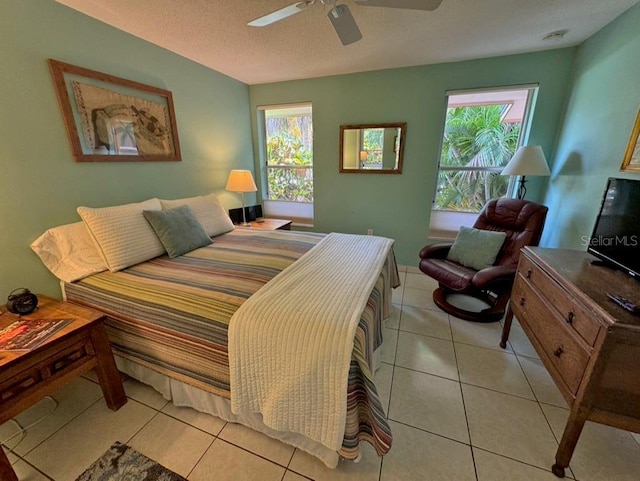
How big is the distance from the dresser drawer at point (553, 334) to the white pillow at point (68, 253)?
2.64m

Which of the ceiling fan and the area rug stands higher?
the ceiling fan

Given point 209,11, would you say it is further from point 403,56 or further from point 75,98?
point 403,56

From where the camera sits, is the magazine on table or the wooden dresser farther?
the magazine on table

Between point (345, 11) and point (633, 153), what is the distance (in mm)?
1944

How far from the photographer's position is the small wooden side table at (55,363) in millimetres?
1082

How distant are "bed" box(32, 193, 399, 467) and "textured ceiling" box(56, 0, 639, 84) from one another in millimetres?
1633

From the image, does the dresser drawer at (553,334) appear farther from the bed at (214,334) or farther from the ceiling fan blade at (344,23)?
the ceiling fan blade at (344,23)

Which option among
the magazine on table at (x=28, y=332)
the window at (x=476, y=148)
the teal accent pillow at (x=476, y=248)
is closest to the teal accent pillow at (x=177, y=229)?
the magazine on table at (x=28, y=332)

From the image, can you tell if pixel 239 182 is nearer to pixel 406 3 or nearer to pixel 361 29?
pixel 361 29

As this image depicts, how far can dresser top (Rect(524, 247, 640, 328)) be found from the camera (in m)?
1.00

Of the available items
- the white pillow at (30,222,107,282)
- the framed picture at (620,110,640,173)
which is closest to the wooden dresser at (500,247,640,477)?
the framed picture at (620,110,640,173)

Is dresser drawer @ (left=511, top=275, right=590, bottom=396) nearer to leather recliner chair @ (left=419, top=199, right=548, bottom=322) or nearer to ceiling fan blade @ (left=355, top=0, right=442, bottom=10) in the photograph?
leather recliner chair @ (left=419, top=199, right=548, bottom=322)

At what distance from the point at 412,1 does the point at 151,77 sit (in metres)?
2.21

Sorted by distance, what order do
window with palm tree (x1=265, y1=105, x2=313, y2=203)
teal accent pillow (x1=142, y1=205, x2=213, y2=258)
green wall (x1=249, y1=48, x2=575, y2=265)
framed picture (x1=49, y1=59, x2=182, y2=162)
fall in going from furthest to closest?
1. window with palm tree (x1=265, y1=105, x2=313, y2=203)
2. green wall (x1=249, y1=48, x2=575, y2=265)
3. teal accent pillow (x1=142, y1=205, x2=213, y2=258)
4. framed picture (x1=49, y1=59, x2=182, y2=162)
